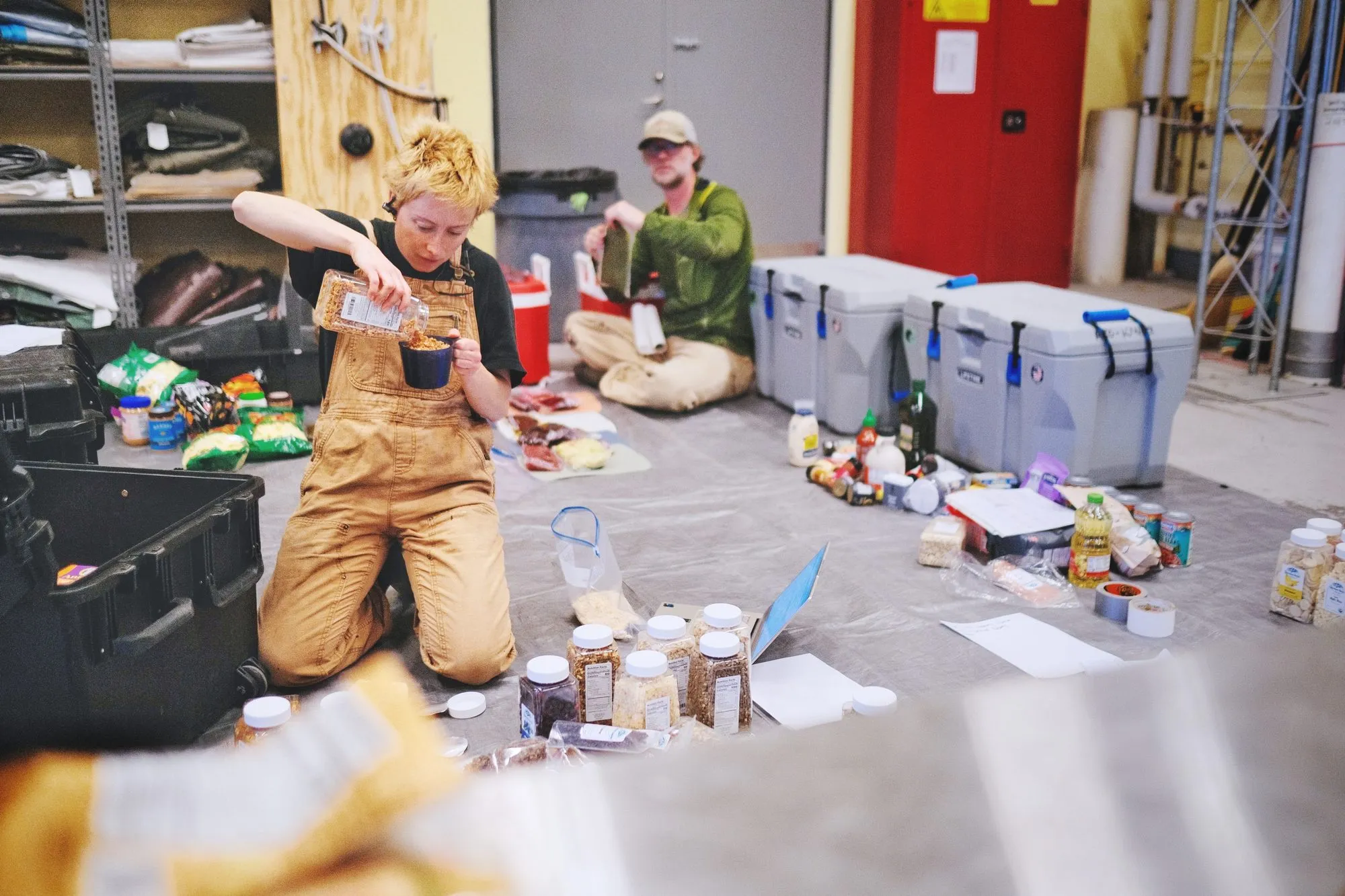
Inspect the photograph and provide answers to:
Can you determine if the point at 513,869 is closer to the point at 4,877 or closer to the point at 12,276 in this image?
the point at 4,877

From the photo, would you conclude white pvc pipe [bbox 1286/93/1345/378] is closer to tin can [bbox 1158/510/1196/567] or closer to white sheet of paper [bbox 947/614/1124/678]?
tin can [bbox 1158/510/1196/567]

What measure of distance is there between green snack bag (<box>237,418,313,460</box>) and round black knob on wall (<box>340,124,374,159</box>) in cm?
140

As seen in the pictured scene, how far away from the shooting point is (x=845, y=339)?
4305 mm

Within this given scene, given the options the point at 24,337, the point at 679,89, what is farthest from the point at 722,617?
the point at 679,89

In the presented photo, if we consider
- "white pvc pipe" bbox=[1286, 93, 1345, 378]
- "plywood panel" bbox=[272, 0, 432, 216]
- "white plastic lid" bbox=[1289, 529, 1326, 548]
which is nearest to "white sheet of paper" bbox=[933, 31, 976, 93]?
"white pvc pipe" bbox=[1286, 93, 1345, 378]

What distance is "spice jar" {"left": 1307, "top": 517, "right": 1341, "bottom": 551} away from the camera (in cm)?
266

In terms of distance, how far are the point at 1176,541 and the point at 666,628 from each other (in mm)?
1663

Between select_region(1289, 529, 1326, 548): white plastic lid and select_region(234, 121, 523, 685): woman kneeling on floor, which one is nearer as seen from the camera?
select_region(234, 121, 523, 685): woman kneeling on floor

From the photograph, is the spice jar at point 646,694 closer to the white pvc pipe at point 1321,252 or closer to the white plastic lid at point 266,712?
the white plastic lid at point 266,712

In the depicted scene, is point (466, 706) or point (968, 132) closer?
point (466, 706)

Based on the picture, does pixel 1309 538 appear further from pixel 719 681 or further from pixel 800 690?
pixel 719 681

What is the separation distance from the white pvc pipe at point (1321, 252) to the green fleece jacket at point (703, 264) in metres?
2.39

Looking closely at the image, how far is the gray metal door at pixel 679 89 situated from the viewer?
5598 millimetres

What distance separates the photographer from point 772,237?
6207 mm
